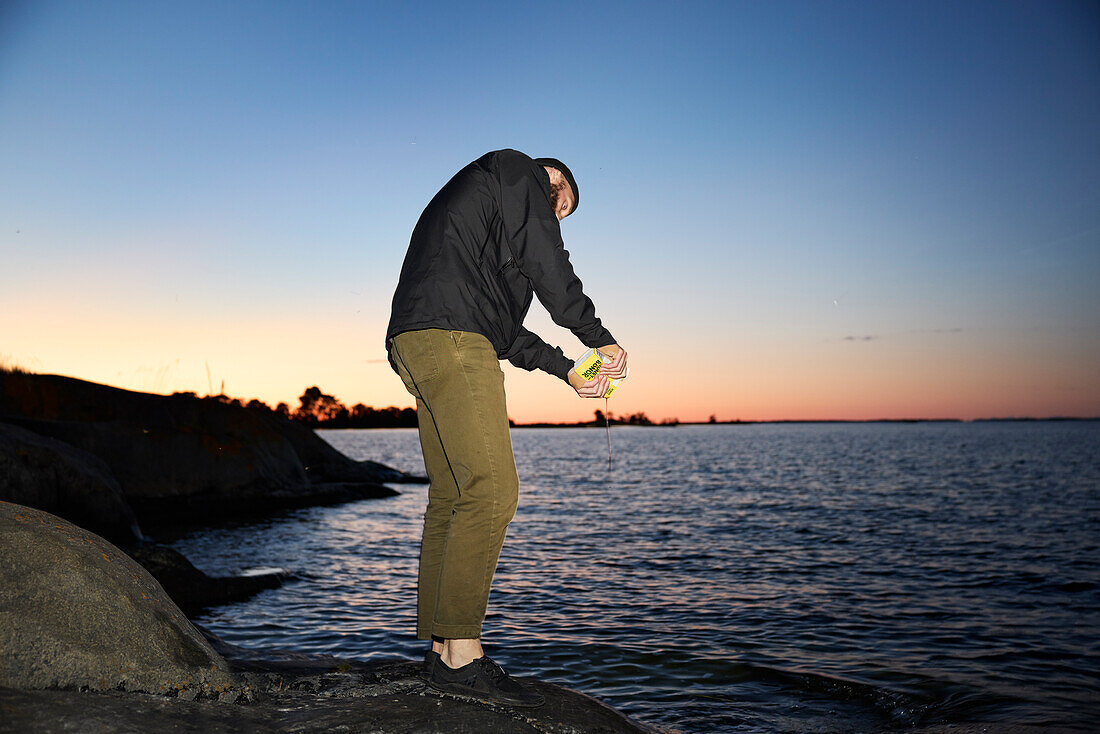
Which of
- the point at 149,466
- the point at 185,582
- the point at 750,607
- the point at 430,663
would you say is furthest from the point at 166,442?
the point at 430,663

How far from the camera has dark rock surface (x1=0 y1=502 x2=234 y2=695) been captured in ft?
8.77

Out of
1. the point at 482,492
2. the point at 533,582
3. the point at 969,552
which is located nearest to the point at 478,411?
the point at 482,492

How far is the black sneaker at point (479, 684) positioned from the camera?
3.29 meters

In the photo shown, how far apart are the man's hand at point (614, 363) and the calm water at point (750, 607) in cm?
303

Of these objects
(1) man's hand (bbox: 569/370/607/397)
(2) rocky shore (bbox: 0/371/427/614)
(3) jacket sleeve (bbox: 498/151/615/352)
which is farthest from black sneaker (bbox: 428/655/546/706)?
(2) rocky shore (bbox: 0/371/427/614)

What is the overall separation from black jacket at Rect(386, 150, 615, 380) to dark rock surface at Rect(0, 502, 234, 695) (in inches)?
63.3

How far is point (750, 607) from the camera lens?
9.52m

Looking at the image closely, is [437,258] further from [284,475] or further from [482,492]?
[284,475]

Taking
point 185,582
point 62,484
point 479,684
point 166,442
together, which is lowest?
point 185,582

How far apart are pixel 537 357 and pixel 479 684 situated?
1.64 meters

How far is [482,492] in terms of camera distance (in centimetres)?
324

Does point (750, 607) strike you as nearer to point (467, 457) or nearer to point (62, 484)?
point (467, 457)

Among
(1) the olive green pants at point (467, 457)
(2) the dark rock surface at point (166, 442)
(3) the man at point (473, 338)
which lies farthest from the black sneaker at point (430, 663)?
(2) the dark rock surface at point (166, 442)

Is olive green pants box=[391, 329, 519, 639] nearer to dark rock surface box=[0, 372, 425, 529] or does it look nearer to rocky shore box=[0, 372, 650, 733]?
rocky shore box=[0, 372, 650, 733]
